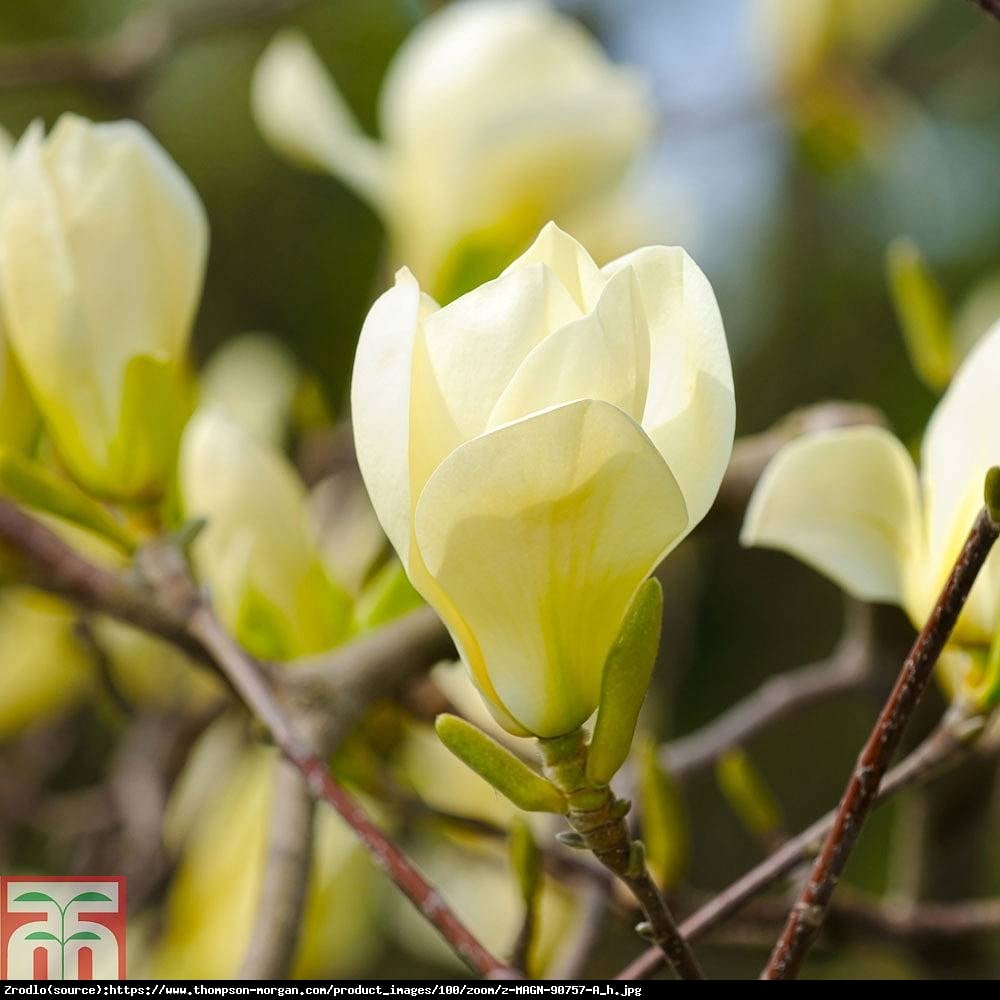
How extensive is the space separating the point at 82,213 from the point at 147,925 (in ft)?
1.48

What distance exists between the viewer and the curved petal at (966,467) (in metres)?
0.40

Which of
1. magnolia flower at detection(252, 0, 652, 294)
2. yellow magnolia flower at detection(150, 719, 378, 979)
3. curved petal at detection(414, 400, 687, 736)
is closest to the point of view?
curved petal at detection(414, 400, 687, 736)

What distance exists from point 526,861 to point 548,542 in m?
0.12

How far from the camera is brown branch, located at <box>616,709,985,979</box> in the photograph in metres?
0.39

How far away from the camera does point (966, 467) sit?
41 cm

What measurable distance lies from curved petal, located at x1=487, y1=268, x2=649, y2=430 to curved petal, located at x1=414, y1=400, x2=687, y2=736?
1 cm

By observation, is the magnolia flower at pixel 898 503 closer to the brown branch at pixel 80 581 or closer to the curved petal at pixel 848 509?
the curved petal at pixel 848 509

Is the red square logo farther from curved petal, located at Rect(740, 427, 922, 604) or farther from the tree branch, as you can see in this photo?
the tree branch

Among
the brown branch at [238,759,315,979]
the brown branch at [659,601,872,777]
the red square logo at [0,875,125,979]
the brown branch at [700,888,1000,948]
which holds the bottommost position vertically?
the brown branch at [700,888,1000,948]

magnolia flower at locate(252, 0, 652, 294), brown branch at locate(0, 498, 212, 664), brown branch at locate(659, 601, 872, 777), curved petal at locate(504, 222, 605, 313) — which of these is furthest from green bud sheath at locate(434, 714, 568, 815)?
magnolia flower at locate(252, 0, 652, 294)

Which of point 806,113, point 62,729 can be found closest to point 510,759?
point 62,729

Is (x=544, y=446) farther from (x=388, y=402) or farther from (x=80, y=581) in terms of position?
(x=80, y=581)

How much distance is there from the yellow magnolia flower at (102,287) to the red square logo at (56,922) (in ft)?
0.48

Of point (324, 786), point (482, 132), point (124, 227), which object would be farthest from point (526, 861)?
point (482, 132)
